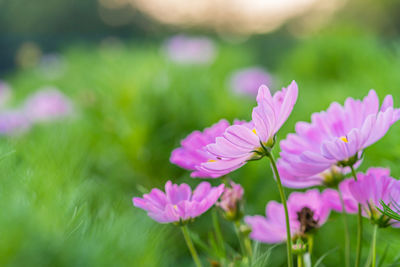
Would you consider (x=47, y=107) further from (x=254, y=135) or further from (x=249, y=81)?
(x=254, y=135)

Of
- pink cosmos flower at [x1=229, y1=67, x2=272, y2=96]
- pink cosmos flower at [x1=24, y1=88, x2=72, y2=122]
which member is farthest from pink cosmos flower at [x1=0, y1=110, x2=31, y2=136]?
pink cosmos flower at [x1=229, y1=67, x2=272, y2=96]

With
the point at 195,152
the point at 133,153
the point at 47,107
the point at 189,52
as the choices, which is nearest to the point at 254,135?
the point at 195,152

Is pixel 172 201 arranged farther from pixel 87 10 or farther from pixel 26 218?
pixel 87 10

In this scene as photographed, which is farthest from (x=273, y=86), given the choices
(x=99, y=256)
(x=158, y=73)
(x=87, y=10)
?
(x=87, y=10)

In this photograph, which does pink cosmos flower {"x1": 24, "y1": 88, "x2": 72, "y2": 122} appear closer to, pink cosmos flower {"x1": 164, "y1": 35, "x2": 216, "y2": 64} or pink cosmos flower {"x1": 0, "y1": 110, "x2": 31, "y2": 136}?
pink cosmos flower {"x1": 0, "y1": 110, "x2": 31, "y2": 136}

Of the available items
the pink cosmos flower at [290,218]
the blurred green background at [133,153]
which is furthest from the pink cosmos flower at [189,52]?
the pink cosmos flower at [290,218]

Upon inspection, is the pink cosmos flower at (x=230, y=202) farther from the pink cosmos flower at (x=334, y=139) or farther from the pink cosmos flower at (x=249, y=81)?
the pink cosmos flower at (x=249, y=81)
